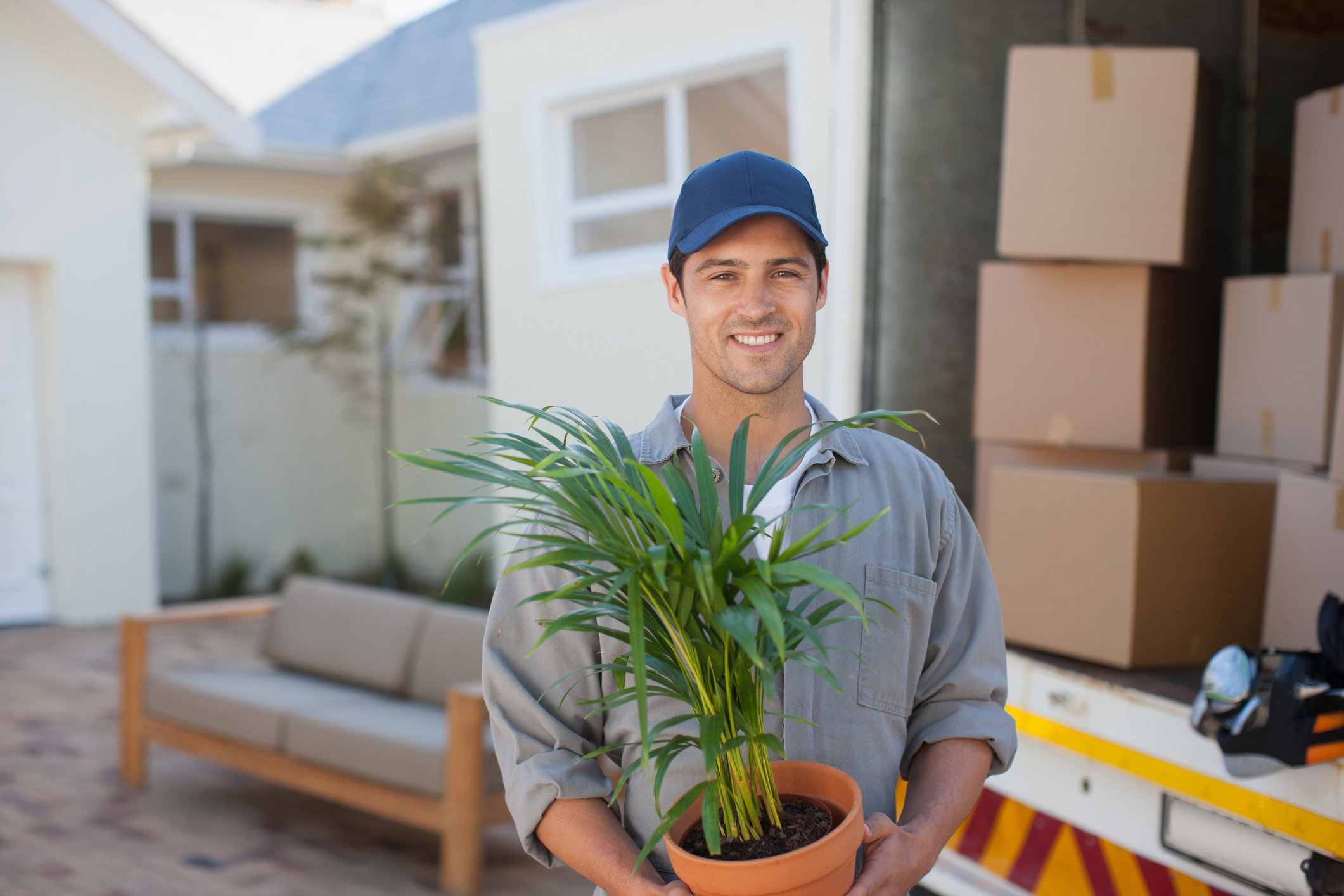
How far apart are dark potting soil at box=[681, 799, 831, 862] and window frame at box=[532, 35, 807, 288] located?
4.58 metres

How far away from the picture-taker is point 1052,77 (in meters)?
2.72

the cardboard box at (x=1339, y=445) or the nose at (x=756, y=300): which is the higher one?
the nose at (x=756, y=300)

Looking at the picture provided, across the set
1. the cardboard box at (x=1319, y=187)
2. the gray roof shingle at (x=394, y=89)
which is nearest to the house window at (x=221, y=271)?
the gray roof shingle at (x=394, y=89)

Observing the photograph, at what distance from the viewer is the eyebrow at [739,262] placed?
1.50 meters

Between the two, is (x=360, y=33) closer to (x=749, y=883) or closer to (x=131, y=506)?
(x=131, y=506)

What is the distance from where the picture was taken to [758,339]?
1.49m

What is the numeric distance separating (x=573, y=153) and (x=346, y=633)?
326cm

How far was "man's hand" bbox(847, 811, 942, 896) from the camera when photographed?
1280 millimetres

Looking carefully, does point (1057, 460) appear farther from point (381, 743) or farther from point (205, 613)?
point (205, 613)

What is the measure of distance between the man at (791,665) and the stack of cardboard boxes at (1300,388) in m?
1.20

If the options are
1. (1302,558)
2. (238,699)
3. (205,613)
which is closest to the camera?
(1302,558)

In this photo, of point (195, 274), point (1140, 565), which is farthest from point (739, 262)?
point (195, 274)

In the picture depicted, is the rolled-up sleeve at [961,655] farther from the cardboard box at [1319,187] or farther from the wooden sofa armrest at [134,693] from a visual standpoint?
the wooden sofa armrest at [134,693]

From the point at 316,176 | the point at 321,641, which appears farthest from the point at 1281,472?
the point at 316,176
